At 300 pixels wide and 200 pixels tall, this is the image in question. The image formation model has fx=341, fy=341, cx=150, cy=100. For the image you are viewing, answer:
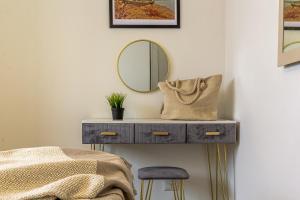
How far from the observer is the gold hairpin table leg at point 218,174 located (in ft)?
8.59

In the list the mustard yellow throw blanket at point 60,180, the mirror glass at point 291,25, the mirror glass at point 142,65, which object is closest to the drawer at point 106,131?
the mirror glass at point 142,65

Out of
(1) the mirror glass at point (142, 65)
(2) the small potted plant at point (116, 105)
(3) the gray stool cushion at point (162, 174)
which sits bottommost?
(3) the gray stool cushion at point (162, 174)

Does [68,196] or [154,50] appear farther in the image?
[154,50]

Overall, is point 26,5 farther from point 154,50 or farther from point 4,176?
point 4,176

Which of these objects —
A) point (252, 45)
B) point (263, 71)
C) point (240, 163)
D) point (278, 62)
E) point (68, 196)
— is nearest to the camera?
point (68, 196)

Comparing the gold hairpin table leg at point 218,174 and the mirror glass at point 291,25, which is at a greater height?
the mirror glass at point 291,25

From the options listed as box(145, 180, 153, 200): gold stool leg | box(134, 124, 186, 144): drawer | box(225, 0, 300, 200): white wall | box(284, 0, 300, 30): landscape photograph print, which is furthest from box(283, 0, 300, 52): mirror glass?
box(145, 180, 153, 200): gold stool leg

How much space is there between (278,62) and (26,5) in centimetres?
193

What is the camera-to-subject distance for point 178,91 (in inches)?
93.0

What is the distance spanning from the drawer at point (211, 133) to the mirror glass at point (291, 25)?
2.94ft

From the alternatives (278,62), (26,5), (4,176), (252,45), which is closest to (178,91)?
(252,45)

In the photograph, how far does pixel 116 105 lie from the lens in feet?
8.08

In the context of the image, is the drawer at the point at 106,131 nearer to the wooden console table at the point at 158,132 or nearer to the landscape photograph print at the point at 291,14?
the wooden console table at the point at 158,132

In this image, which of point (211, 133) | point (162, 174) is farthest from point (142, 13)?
point (162, 174)
